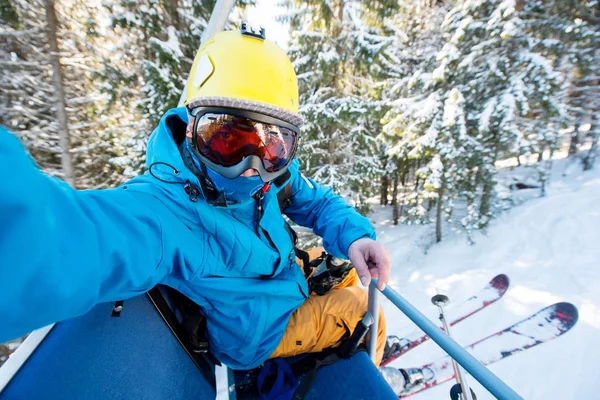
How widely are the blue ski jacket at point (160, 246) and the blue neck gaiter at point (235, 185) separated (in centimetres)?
7

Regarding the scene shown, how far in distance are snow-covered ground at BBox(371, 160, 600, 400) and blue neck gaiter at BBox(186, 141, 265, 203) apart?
363 cm

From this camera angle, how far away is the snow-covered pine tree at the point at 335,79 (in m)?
6.11

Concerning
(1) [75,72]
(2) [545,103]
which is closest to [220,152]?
(1) [75,72]

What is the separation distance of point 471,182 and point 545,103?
2.41m

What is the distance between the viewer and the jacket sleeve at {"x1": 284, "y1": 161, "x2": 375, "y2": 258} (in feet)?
6.17

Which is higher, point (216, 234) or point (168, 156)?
point (168, 156)

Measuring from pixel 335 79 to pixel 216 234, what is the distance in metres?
6.60

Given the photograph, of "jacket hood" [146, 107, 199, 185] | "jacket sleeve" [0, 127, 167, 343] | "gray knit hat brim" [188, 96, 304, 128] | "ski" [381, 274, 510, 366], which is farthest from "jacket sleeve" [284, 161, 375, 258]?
"ski" [381, 274, 510, 366]

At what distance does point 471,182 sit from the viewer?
8070 millimetres

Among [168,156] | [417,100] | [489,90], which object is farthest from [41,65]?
[489,90]

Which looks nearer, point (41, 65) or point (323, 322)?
point (323, 322)

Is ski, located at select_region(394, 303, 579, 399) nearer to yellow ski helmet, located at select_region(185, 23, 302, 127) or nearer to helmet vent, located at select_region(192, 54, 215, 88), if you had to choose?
yellow ski helmet, located at select_region(185, 23, 302, 127)

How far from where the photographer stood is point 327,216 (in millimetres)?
2111

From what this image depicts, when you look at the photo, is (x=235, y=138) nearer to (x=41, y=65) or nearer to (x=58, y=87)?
(x=58, y=87)
